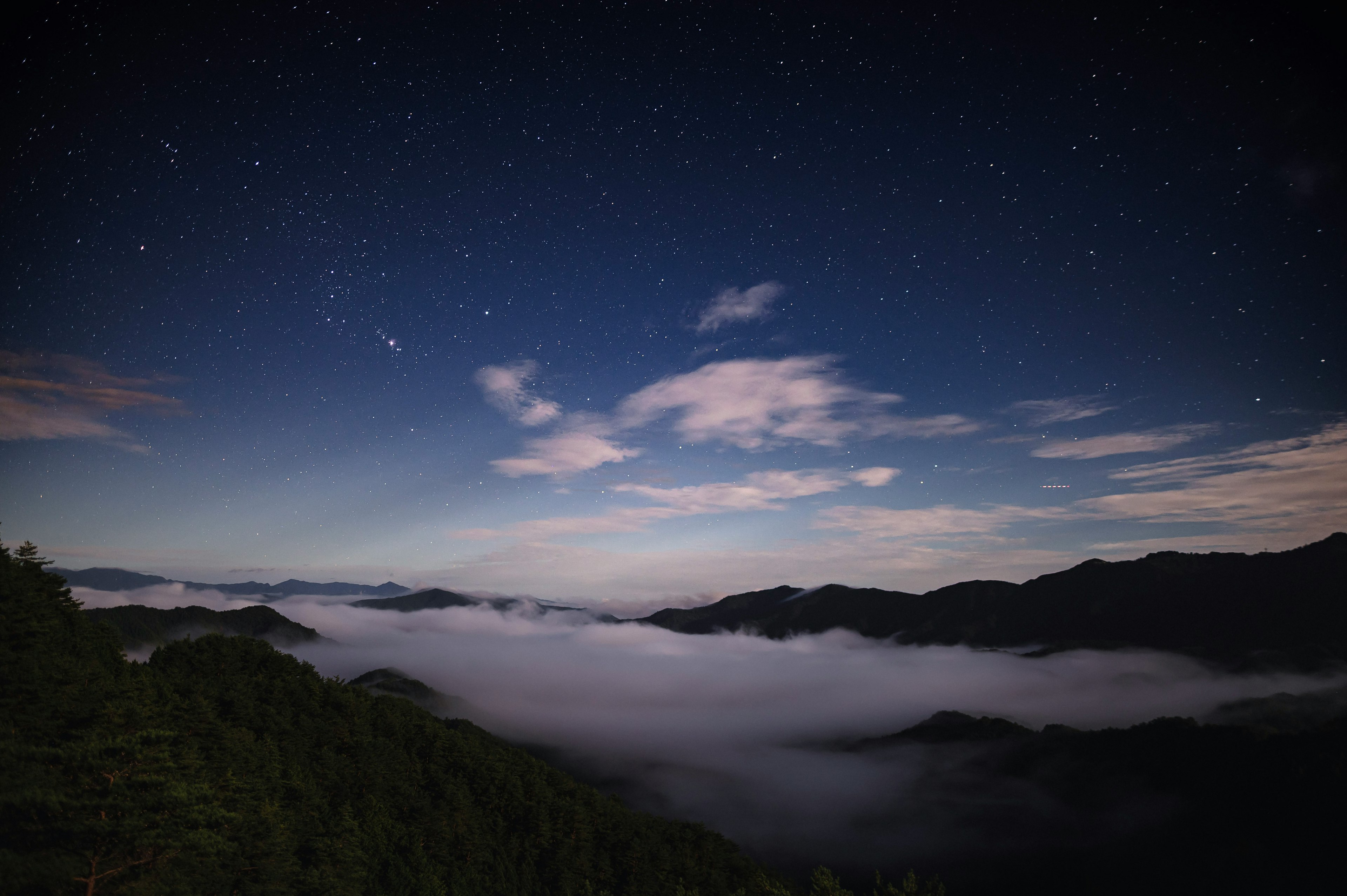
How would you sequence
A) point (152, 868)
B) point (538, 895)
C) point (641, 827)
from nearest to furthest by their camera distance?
point (152, 868), point (538, 895), point (641, 827)

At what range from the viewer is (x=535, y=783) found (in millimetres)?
105125

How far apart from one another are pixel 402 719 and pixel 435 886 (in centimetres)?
5081

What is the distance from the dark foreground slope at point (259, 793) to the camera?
24328mm

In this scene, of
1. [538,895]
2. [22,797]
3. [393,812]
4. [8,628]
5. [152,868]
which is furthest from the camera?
[538,895]

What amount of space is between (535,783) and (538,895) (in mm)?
23132

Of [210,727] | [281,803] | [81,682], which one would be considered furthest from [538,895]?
[81,682]

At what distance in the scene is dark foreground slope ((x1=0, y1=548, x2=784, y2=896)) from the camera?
24.3 metres

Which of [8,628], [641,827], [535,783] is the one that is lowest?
[641,827]

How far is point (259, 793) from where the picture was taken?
163 ft

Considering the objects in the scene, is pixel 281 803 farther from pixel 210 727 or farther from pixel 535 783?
pixel 535 783

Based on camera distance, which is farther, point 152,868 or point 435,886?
point 435,886

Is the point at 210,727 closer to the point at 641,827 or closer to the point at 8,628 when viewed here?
the point at 8,628

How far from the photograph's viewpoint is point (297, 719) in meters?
85.0

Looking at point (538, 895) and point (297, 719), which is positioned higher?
point (297, 719)
